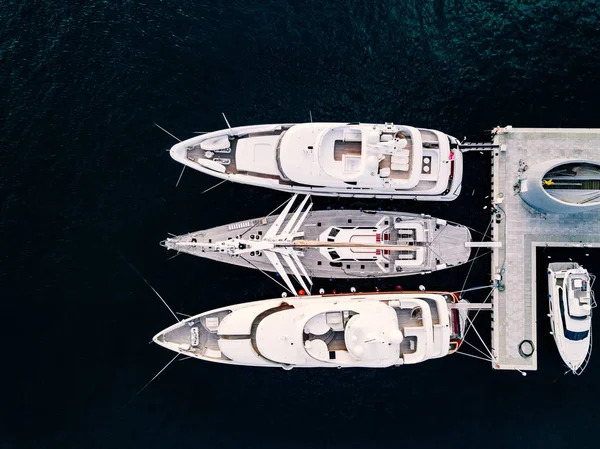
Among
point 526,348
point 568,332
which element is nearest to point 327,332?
point 526,348

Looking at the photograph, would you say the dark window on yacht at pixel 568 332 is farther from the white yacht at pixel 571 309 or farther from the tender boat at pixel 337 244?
the tender boat at pixel 337 244

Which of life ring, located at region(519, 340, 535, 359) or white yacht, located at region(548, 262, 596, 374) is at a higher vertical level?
white yacht, located at region(548, 262, 596, 374)

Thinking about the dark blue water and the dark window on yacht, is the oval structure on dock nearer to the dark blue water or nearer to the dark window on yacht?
the dark blue water

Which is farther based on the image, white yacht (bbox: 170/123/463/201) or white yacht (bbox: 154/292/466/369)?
white yacht (bbox: 170/123/463/201)

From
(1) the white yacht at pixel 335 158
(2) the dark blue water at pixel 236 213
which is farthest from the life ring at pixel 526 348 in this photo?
(1) the white yacht at pixel 335 158

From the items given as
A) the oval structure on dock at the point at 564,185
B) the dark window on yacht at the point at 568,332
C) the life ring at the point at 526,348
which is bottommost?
the life ring at the point at 526,348

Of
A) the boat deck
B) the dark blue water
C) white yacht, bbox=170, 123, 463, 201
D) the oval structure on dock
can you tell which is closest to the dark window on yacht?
the boat deck

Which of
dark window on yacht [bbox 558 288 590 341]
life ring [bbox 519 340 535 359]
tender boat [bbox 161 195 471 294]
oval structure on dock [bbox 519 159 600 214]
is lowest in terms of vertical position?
life ring [bbox 519 340 535 359]

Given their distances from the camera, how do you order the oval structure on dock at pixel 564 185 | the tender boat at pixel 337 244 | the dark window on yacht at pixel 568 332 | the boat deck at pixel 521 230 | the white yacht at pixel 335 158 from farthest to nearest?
the boat deck at pixel 521 230 → the tender boat at pixel 337 244 → the dark window on yacht at pixel 568 332 → the oval structure on dock at pixel 564 185 → the white yacht at pixel 335 158
